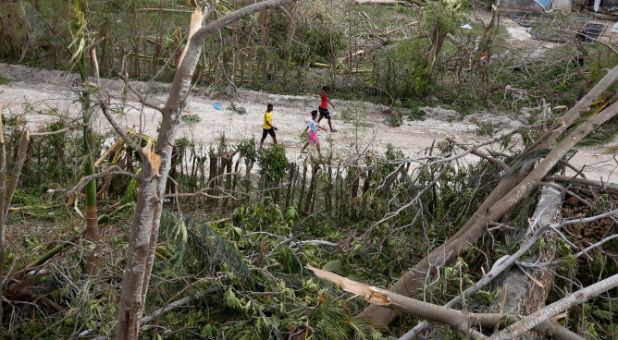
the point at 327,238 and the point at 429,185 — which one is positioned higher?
the point at 429,185

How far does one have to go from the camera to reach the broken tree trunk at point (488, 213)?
195 inches

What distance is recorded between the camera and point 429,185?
623 centimetres

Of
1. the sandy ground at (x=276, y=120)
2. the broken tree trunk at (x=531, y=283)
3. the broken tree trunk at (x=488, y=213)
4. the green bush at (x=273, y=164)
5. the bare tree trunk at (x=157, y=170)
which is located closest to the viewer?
the bare tree trunk at (x=157, y=170)

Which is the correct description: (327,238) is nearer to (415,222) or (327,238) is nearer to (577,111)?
(415,222)

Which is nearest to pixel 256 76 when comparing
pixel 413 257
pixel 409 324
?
pixel 413 257

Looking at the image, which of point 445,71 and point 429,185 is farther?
point 445,71

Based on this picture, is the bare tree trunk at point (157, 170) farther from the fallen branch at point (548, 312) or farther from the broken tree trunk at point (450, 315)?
the fallen branch at point (548, 312)

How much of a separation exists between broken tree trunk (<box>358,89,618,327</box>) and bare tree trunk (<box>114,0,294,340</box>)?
208 cm

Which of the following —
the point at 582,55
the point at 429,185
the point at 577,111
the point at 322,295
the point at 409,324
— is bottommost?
the point at 409,324

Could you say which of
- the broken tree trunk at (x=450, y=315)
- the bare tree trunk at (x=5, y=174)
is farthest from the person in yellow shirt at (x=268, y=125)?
the bare tree trunk at (x=5, y=174)

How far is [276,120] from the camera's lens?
10.7 meters

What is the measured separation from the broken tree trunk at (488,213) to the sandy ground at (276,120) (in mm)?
3590

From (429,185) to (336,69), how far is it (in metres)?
6.41

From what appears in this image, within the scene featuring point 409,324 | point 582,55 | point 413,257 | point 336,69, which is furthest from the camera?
point 336,69
